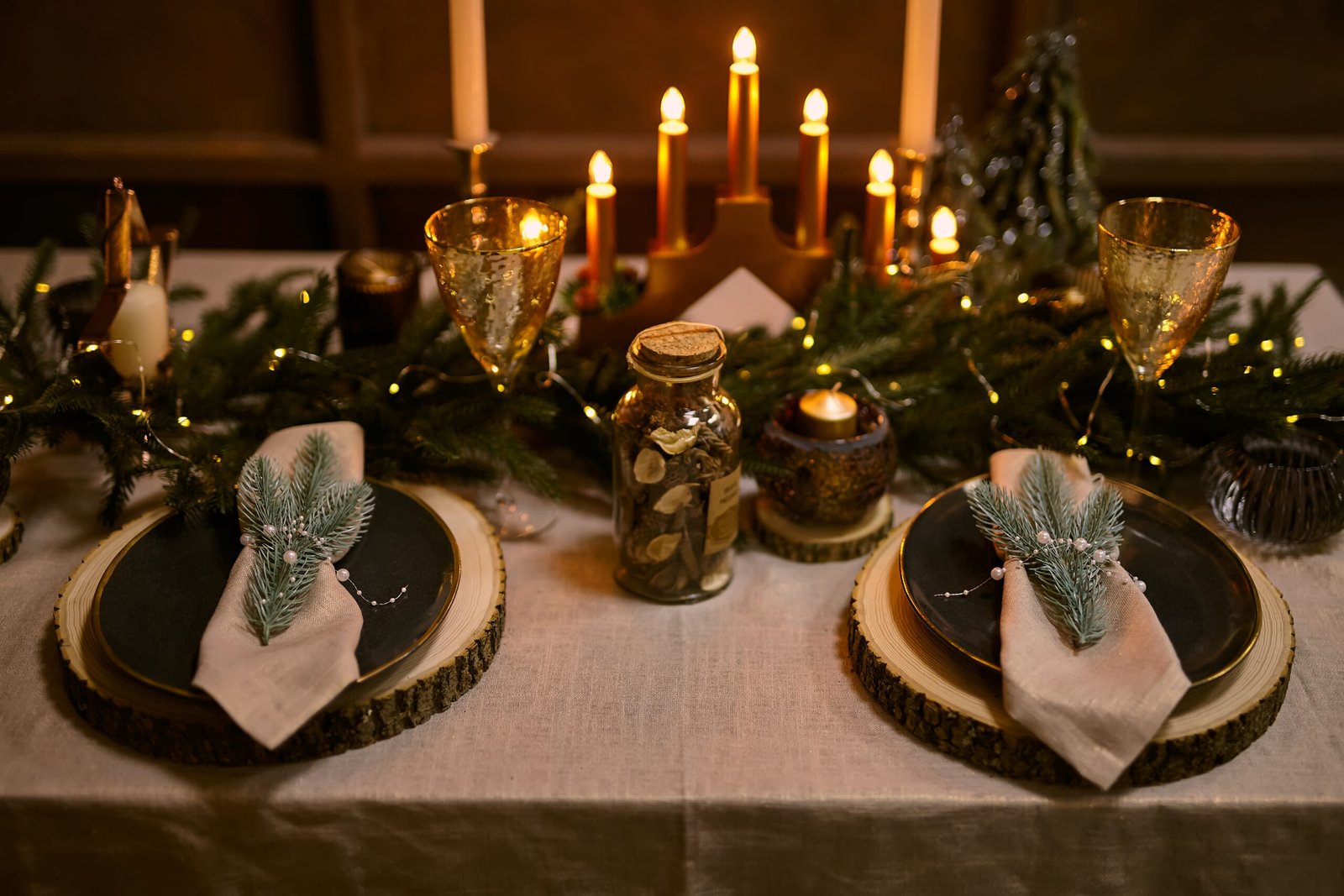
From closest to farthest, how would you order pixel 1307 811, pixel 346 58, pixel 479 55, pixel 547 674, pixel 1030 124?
pixel 1307 811, pixel 547 674, pixel 479 55, pixel 1030 124, pixel 346 58

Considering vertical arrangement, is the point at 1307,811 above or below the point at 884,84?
below

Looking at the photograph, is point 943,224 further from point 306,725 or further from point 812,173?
point 306,725

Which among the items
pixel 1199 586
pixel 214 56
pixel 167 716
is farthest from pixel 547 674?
pixel 214 56

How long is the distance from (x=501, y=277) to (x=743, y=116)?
0.38 metres

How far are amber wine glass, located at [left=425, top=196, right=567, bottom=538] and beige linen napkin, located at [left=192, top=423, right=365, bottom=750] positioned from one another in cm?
24

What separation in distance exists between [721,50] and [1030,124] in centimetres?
76

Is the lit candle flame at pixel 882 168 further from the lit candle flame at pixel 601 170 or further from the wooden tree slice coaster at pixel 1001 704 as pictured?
the wooden tree slice coaster at pixel 1001 704

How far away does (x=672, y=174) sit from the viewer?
119 centimetres

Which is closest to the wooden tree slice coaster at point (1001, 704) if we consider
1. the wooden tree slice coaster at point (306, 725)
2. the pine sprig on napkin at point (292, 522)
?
the wooden tree slice coaster at point (306, 725)

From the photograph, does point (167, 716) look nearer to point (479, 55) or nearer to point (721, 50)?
point (479, 55)

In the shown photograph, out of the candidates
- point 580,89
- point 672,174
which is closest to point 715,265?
point 672,174

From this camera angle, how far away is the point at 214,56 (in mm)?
2119

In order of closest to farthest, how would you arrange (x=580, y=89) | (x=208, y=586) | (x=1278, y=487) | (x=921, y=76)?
(x=208, y=586), (x=1278, y=487), (x=921, y=76), (x=580, y=89)

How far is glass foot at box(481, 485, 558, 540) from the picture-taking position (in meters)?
1.06
